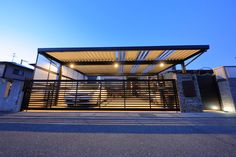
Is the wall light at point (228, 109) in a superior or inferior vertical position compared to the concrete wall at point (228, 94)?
inferior

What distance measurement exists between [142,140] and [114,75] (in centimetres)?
1207

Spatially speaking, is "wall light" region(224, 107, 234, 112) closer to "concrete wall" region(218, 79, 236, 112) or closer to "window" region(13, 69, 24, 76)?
"concrete wall" region(218, 79, 236, 112)

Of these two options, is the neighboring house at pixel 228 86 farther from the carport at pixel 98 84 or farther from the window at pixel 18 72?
the window at pixel 18 72

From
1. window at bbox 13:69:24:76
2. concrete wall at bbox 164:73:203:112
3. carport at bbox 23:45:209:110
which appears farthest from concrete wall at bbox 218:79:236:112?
window at bbox 13:69:24:76

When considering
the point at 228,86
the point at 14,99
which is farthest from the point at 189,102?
the point at 14,99

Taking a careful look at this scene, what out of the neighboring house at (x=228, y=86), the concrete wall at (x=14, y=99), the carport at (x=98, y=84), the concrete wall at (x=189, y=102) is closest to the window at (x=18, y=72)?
the carport at (x=98, y=84)

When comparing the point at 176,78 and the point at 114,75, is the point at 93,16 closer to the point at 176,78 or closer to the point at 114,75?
the point at 114,75

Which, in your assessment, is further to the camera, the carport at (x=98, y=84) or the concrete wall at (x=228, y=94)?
the carport at (x=98, y=84)

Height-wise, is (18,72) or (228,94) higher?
(18,72)

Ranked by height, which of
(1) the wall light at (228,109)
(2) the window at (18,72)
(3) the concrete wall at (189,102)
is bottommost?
(1) the wall light at (228,109)

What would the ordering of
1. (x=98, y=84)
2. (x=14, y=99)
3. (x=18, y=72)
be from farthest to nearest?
(x=18, y=72) < (x=98, y=84) < (x=14, y=99)

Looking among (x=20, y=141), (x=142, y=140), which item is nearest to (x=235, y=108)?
(x=142, y=140)

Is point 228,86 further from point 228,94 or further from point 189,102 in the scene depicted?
point 189,102

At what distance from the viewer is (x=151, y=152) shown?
1.60m
